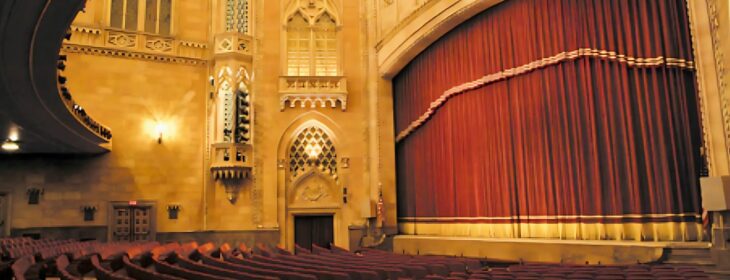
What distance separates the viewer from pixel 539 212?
14289 millimetres

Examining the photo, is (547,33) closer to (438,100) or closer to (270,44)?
(438,100)

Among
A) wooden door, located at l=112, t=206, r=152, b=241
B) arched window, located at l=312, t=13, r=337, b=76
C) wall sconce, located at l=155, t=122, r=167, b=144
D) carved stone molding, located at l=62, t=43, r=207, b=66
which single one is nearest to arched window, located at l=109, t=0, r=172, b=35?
carved stone molding, located at l=62, t=43, r=207, b=66

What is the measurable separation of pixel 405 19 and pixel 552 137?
6.13m

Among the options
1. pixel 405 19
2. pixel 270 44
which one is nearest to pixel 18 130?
pixel 270 44

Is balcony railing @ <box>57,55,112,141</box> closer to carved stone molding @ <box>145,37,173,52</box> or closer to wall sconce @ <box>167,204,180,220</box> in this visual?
wall sconce @ <box>167,204,180,220</box>

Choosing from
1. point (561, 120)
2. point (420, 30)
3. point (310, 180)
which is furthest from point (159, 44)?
point (561, 120)

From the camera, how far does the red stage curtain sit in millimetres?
12102

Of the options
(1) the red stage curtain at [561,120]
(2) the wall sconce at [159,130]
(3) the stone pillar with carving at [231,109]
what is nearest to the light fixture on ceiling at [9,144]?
(2) the wall sconce at [159,130]

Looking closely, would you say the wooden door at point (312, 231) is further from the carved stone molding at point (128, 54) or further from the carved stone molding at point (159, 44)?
the carved stone molding at point (159, 44)

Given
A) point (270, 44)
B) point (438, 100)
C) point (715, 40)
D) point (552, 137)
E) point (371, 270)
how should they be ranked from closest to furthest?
1. point (371, 270)
2. point (715, 40)
3. point (552, 137)
4. point (438, 100)
5. point (270, 44)

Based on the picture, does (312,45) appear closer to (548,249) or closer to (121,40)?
(121,40)

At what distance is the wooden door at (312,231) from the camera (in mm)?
18891

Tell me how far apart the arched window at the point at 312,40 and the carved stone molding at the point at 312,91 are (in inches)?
21.5

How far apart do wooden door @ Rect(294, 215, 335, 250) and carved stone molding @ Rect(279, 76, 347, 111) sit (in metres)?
3.68
